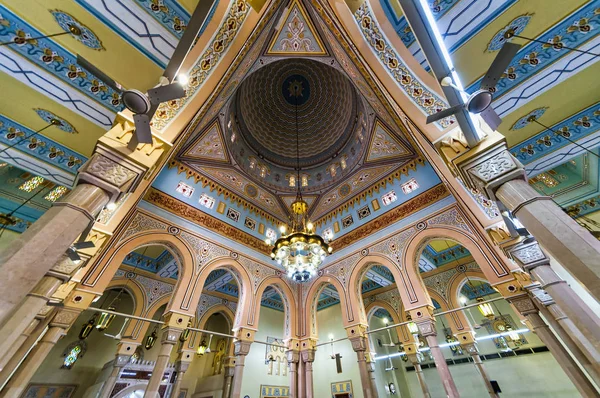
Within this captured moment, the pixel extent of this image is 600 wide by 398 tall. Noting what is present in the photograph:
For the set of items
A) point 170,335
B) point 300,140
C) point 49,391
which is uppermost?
point 300,140

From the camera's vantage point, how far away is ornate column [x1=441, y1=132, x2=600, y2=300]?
1839 millimetres

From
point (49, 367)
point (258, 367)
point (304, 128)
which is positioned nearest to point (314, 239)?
point (304, 128)

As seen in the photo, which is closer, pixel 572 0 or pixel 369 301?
pixel 572 0

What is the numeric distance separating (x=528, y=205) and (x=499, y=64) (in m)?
1.34

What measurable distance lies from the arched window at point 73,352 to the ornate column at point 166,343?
26.1 feet

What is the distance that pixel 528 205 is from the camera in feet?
7.29

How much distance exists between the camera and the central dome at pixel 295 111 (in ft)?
31.7

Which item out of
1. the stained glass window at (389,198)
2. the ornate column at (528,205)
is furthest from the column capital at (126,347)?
the ornate column at (528,205)

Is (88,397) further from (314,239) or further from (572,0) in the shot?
(572,0)

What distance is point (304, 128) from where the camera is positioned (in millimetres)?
11148

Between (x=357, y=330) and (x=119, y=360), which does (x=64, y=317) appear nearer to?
(x=119, y=360)

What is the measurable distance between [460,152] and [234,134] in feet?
27.2

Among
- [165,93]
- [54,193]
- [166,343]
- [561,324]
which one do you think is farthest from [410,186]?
[54,193]

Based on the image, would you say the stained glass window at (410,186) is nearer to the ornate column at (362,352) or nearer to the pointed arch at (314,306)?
the pointed arch at (314,306)
